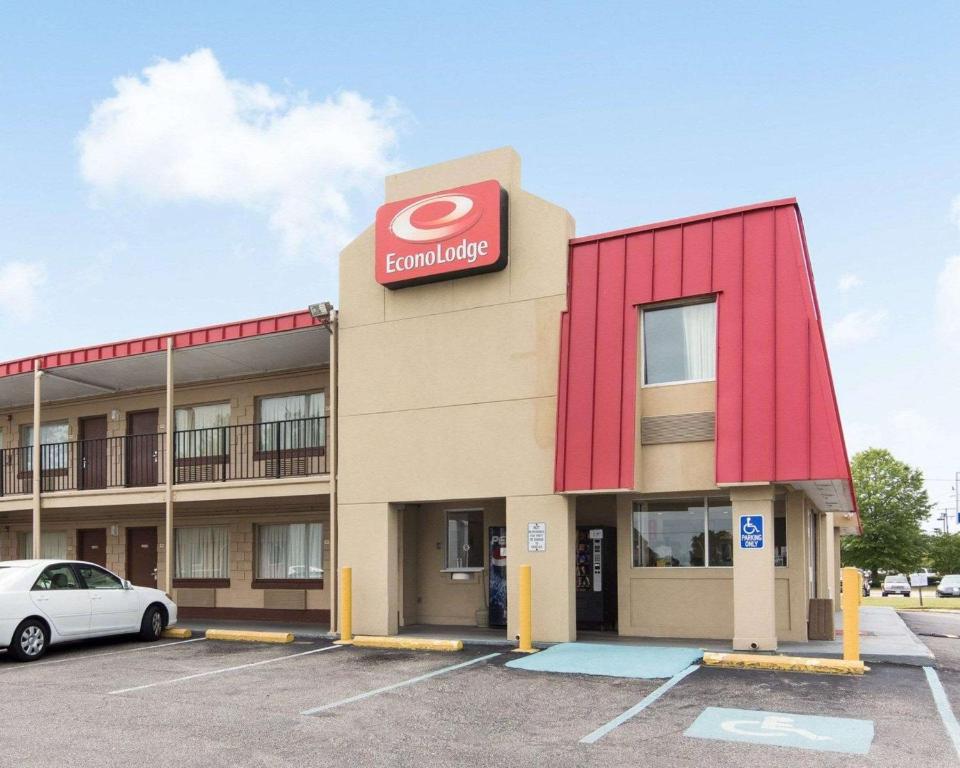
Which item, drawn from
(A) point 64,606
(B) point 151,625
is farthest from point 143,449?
(A) point 64,606

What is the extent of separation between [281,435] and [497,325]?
622 cm

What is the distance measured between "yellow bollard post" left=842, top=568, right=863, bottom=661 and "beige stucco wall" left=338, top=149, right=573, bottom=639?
382cm

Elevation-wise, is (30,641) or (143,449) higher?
Result: (143,449)

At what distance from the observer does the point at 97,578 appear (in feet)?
47.4

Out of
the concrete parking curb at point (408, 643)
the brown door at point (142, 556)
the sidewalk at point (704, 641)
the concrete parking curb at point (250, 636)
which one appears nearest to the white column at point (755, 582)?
the sidewalk at point (704, 641)

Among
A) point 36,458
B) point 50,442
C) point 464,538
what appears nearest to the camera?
point 464,538

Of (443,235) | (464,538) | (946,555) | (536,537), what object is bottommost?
(946,555)

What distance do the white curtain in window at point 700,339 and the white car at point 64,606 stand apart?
9.28 m

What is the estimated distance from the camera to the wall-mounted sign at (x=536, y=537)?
13.6 m

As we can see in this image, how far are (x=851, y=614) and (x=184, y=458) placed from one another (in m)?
13.5

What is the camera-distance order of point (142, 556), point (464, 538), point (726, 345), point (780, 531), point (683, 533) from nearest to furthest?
1. point (726, 345)
2. point (780, 531)
3. point (683, 533)
4. point (464, 538)
5. point (142, 556)

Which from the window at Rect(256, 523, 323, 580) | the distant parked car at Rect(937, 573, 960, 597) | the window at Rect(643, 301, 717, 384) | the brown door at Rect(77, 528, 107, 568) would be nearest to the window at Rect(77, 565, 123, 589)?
the window at Rect(256, 523, 323, 580)

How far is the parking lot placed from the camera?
742cm

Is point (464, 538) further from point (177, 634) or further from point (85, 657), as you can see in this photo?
point (85, 657)
